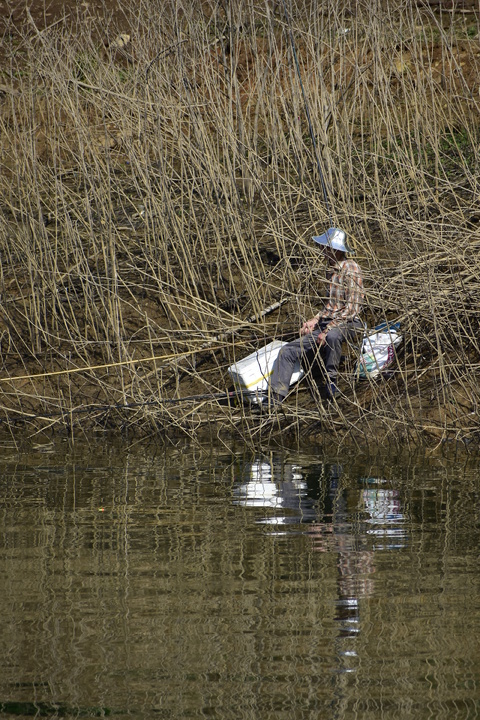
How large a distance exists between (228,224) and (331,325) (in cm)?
119

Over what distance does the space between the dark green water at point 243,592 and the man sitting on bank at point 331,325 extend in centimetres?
95

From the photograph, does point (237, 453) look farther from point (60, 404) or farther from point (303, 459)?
point (60, 404)

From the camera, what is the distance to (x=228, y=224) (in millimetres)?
7027

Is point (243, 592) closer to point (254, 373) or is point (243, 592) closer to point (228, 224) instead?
point (254, 373)

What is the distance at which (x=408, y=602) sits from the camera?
3.37 metres

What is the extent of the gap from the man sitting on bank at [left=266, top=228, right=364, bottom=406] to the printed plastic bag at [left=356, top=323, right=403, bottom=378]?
0.13 metres

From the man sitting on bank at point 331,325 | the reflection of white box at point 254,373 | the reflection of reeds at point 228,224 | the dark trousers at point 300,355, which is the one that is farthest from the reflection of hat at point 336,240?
the reflection of white box at point 254,373

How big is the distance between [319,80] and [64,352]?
8.42 feet

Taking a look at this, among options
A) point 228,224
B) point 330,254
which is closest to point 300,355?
point 330,254

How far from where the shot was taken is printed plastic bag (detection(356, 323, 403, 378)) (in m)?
6.33

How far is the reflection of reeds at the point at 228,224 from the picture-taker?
629 cm

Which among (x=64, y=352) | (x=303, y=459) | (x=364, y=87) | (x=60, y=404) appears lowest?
(x=303, y=459)

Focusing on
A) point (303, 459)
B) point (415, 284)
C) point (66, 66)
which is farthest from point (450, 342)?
point (66, 66)

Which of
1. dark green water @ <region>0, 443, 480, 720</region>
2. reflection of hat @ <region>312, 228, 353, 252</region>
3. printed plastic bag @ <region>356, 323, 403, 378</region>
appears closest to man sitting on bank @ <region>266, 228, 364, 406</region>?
reflection of hat @ <region>312, 228, 353, 252</region>
